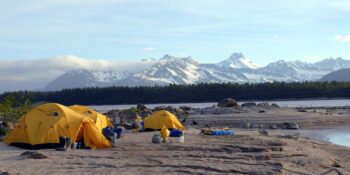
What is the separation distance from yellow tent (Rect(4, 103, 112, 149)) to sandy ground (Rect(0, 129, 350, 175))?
106cm

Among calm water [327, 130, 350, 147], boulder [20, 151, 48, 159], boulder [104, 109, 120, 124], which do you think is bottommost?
calm water [327, 130, 350, 147]

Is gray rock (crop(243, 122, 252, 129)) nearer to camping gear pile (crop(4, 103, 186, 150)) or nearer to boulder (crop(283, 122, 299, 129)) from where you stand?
boulder (crop(283, 122, 299, 129))

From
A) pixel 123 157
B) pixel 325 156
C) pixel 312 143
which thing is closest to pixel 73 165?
pixel 123 157

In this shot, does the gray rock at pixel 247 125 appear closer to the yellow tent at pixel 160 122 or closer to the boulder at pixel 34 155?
the yellow tent at pixel 160 122

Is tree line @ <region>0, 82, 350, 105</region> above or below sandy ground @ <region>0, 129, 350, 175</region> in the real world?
above

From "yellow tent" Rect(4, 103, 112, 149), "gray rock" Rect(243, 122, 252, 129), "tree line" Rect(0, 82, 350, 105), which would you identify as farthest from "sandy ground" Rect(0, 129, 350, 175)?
"tree line" Rect(0, 82, 350, 105)

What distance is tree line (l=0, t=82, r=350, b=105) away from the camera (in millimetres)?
150875

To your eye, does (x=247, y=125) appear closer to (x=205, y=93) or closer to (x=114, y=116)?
(x=114, y=116)

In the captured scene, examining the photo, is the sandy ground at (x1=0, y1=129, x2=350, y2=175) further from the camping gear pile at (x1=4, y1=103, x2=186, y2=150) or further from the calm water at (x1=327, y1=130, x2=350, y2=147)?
the calm water at (x1=327, y1=130, x2=350, y2=147)

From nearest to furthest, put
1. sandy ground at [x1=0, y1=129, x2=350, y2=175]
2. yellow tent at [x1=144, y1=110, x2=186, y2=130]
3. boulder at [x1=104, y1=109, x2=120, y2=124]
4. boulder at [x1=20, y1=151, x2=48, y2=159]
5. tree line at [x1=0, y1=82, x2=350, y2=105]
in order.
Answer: sandy ground at [x1=0, y1=129, x2=350, y2=175]
boulder at [x1=20, y1=151, x2=48, y2=159]
yellow tent at [x1=144, y1=110, x2=186, y2=130]
boulder at [x1=104, y1=109, x2=120, y2=124]
tree line at [x1=0, y1=82, x2=350, y2=105]

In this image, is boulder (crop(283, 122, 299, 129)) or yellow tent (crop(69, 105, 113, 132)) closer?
yellow tent (crop(69, 105, 113, 132))

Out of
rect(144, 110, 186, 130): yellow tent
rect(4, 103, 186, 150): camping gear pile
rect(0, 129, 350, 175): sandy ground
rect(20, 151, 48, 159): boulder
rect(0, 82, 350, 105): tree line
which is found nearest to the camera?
rect(0, 129, 350, 175): sandy ground

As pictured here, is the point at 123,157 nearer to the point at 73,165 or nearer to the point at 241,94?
the point at 73,165

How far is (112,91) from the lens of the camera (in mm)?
169625
